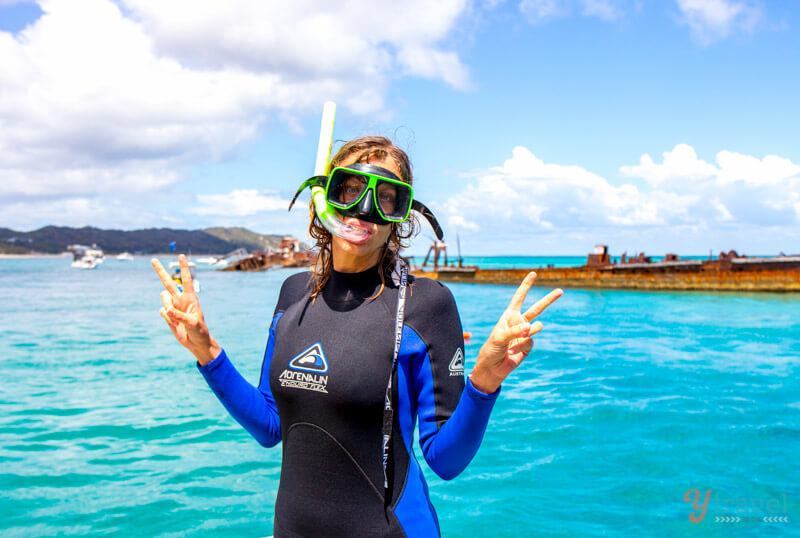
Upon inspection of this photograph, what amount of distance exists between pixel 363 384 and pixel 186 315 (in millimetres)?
572

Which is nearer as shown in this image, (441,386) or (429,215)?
(441,386)

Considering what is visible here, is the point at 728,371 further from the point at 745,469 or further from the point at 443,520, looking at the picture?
the point at 443,520

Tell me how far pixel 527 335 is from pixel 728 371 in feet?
43.4

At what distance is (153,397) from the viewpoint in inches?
392

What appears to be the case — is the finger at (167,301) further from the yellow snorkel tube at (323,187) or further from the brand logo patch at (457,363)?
the brand logo patch at (457,363)

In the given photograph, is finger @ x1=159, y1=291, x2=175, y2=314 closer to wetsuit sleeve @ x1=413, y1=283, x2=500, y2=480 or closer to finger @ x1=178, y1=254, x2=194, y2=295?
finger @ x1=178, y1=254, x2=194, y2=295

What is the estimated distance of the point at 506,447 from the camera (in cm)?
784

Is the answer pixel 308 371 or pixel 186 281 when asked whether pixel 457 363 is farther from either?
pixel 186 281

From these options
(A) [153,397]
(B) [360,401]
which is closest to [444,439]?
(B) [360,401]

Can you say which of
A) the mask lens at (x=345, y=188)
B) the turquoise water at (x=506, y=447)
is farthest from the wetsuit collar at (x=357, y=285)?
the turquoise water at (x=506, y=447)

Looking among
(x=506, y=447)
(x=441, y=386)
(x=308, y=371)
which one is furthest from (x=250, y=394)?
(x=506, y=447)

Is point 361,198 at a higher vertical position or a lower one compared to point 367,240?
higher

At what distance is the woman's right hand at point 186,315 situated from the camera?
1846 millimetres

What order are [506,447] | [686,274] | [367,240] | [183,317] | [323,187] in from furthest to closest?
[686,274], [506,447], [323,187], [367,240], [183,317]
